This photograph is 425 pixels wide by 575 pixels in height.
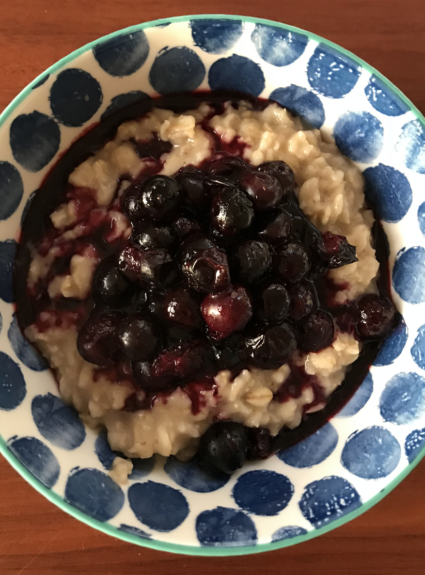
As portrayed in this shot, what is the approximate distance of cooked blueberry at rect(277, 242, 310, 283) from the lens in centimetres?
103

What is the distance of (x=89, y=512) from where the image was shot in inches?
37.8

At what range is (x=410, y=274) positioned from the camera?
1194 mm

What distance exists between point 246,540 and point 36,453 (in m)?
0.47

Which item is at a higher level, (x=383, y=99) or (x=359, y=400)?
(x=383, y=99)

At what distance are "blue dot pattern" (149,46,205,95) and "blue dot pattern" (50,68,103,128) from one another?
144mm

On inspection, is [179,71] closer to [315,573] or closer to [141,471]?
[141,471]

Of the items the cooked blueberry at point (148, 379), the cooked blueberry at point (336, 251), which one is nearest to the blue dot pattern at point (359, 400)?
the cooked blueberry at point (336, 251)

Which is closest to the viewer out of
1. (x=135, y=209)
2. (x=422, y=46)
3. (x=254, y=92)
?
(x=135, y=209)

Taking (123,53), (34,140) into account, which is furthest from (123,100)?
(34,140)

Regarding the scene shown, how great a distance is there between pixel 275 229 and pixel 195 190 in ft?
0.63

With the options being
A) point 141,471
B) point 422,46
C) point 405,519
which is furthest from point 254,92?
point 405,519

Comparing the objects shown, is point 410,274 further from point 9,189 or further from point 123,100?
point 9,189

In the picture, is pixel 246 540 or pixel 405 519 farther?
pixel 405 519

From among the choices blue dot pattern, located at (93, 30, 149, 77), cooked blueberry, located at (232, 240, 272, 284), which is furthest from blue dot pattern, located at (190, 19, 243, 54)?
cooked blueberry, located at (232, 240, 272, 284)
